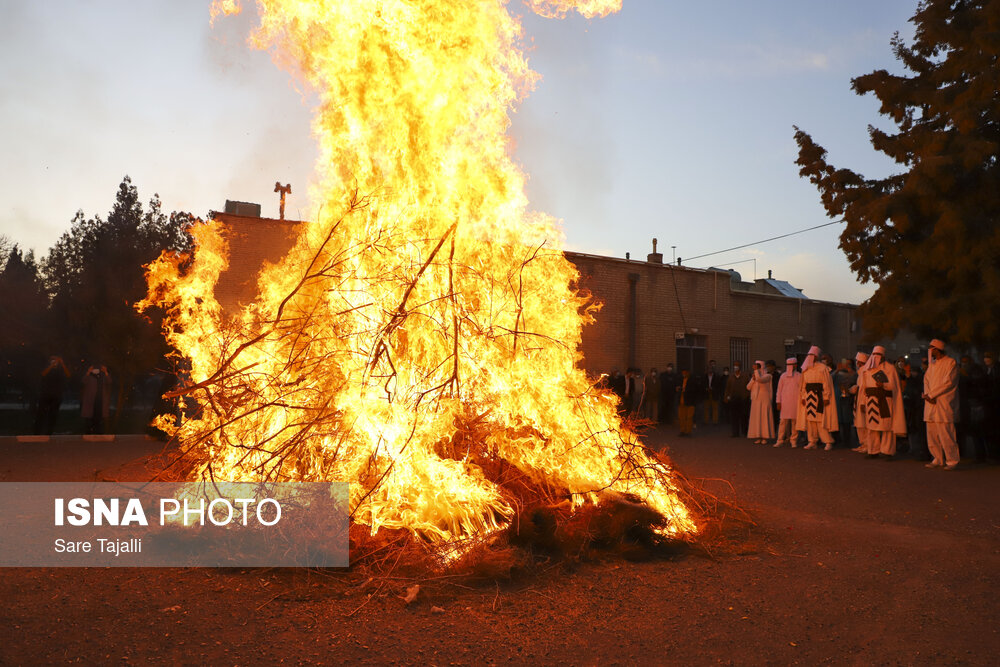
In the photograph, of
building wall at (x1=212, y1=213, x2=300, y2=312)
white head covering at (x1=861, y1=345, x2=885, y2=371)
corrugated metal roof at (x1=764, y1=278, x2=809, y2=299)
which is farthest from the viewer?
corrugated metal roof at (x1=764, y1=278, x2=809, y2=299)

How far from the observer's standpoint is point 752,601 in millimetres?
4902

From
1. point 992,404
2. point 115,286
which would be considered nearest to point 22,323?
point 115,286

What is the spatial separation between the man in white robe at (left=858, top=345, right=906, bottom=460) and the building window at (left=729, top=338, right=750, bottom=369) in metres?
13.7

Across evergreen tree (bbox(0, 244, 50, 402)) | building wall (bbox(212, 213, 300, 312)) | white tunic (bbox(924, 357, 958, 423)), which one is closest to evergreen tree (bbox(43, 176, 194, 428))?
evergreen tree (bbox(0, 244, 50, 402))

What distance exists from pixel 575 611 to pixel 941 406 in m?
9.37

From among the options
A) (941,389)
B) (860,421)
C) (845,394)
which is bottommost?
(860,421)

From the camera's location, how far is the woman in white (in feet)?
53.1

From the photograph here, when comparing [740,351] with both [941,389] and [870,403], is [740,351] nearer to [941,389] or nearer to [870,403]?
[870,403]

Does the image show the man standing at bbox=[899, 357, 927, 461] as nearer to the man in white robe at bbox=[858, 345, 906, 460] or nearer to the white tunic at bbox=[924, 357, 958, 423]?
the man in white robe at bbox=[858, 345, 906, 460]

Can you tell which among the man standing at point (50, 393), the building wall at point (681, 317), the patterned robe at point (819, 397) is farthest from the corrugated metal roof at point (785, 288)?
the man standing at point (50, 393)

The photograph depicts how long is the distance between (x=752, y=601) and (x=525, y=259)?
4306mm

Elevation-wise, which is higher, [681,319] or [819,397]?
[681,319]

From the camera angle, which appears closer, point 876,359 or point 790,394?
point 876,359

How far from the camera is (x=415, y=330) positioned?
6.89 m
